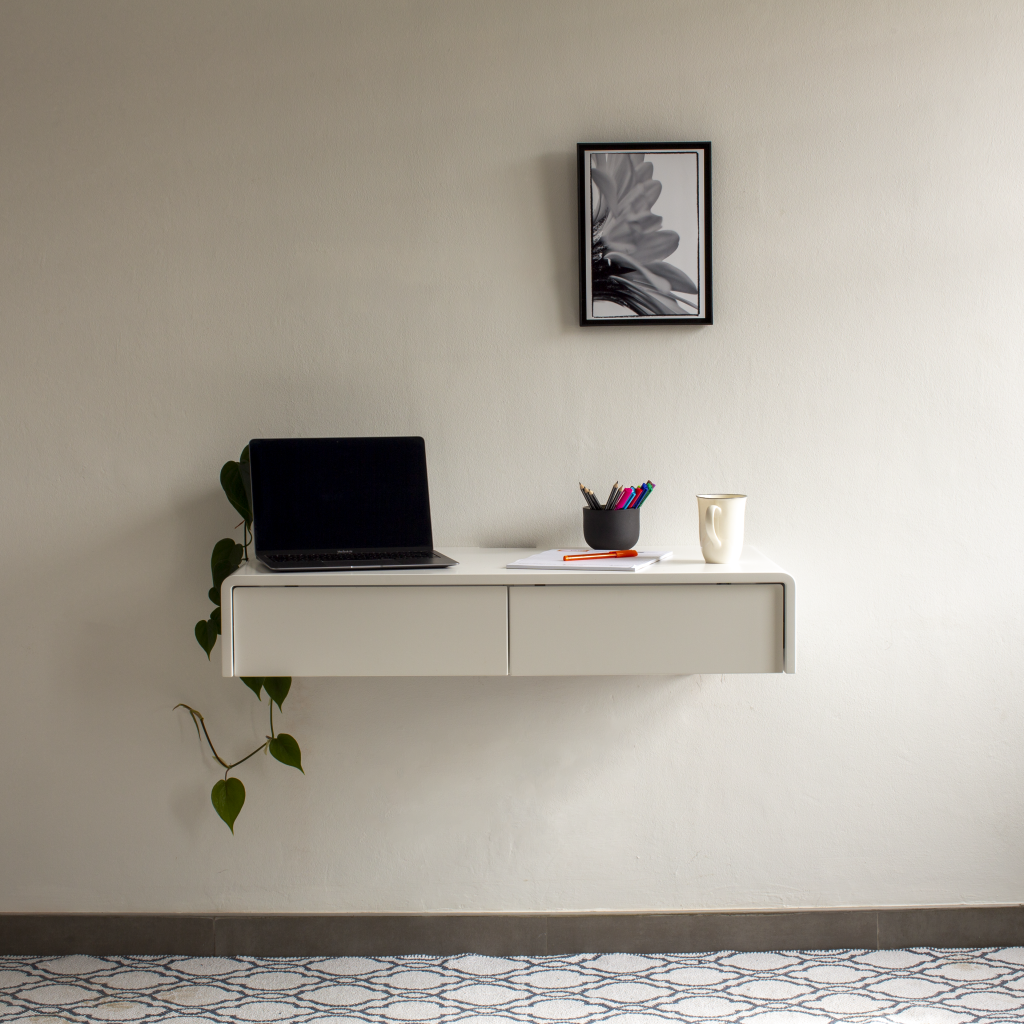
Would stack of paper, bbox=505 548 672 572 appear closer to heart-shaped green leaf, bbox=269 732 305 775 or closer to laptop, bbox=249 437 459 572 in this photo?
laptop, bbox=249 437 459 572

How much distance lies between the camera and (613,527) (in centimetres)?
166

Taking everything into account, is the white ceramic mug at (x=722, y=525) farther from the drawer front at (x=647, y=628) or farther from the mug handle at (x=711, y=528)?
the drawer front at (x=647, y=628)

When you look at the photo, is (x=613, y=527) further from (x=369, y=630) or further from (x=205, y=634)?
(x=205, y=634)

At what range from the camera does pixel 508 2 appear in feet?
5.87

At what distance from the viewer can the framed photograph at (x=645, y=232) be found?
70.1 inches

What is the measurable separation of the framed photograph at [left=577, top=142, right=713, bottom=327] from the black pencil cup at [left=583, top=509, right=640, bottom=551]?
0.41 meters

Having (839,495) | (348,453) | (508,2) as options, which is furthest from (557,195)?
(839,495)

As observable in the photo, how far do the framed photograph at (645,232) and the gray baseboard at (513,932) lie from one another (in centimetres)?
126

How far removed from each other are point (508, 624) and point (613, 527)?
11.7 inches

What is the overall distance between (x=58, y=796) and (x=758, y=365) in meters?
1.72

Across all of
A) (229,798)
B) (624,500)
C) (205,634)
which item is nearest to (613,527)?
(624,500)

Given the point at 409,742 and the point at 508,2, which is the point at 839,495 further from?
the point at 508,2

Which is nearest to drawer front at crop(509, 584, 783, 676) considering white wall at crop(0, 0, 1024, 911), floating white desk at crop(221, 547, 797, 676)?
floating white desk at crop(221, 547, 797, 676)

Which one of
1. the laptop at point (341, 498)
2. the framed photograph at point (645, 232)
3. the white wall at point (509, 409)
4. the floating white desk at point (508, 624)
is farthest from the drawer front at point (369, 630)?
the framed photograph at point (645, 232)
